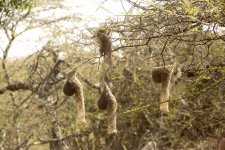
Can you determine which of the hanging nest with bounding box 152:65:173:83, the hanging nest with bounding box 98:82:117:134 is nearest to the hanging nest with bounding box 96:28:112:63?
the hanging nest with bounding box 152:65:173:83

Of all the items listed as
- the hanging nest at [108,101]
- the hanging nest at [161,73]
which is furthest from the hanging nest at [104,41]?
the hanging nest at [108,101]

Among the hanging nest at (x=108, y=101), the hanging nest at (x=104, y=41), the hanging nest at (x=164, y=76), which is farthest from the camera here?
the hanging nest at (x=108, y=101)

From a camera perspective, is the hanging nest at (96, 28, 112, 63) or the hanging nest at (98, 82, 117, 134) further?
the hanging nest at (98, 82, 117, 134)

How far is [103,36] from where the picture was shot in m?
4.80

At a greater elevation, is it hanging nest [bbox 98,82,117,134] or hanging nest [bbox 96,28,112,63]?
hanging nest [bbox 96,28,112,63]

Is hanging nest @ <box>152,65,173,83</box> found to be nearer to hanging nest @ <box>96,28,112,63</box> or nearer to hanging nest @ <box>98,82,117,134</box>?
hanging nest @ <box>96,28,112,63</box>

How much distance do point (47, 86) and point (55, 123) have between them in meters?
0.95

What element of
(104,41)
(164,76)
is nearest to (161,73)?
(164,76)

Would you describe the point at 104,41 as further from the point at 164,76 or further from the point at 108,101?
the point at 108,101

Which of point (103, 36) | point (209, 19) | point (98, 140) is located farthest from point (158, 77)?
point (98, 140)

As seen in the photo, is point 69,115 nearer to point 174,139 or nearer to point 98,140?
point 98,140

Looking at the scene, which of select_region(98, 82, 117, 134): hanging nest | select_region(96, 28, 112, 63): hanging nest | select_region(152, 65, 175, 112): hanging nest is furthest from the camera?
select_region(98, 82, 117, 134): hanging nest

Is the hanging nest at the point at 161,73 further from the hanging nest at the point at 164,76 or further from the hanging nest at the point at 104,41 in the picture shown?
the hanging nest at the point at 104,41

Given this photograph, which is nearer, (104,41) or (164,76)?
(104,41)
